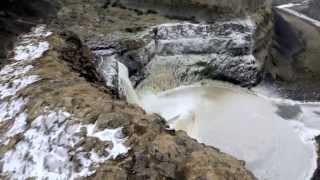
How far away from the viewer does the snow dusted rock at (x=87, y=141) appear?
6742mm

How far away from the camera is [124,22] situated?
20.1 metres

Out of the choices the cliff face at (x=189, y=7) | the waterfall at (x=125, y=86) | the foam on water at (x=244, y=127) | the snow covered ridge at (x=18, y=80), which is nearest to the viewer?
the snow covered ridge at (x=18, y=80)

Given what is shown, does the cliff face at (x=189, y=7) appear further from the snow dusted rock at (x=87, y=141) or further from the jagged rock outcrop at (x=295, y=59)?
the snow dusted rock at (x=87, y=141)

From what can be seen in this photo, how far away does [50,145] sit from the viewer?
24.4 feet

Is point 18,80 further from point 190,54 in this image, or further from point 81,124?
point 190,54

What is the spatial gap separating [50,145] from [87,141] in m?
0.52

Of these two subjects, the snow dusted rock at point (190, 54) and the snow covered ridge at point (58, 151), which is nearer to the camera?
the snow covered ridge at point (58, 151)

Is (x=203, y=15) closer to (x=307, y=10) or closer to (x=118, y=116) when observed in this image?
(x=118, y=116)

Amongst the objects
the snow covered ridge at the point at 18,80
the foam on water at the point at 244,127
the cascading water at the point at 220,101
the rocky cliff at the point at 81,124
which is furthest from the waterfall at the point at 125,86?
the snow covered ridge at the point at 18,80

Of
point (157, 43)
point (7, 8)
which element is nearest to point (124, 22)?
point (157, 43)

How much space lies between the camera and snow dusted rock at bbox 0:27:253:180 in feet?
22.1

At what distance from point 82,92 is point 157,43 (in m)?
11.5

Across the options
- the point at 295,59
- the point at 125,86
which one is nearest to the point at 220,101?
the point at 125,86

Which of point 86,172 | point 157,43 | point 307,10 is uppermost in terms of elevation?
point 86,172
